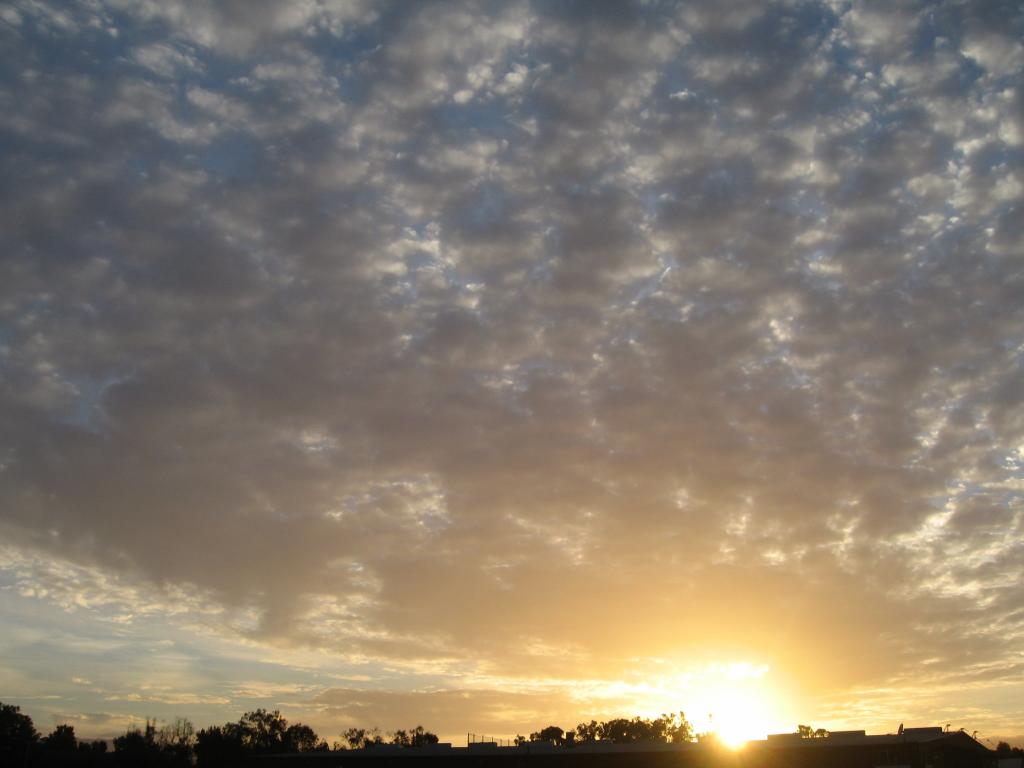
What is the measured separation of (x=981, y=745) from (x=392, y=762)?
200ft

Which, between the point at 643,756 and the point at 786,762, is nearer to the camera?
the point at 786,762

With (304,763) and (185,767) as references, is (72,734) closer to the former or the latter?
(185,767)

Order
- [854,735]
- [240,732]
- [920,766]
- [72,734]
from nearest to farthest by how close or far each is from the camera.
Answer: [920,766] → [854,735] → [240,732] → [72,734]

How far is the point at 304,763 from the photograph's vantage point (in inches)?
4257

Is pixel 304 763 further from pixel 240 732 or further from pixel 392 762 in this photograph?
pixel 240 732

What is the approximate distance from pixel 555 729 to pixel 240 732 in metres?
65.2

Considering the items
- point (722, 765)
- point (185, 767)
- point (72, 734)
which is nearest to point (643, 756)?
point (722, 765)

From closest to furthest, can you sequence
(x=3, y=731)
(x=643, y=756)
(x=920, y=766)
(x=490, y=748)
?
(x=920, y=766), (x=643, y=756), (x=490, y=748), (x=3, y=731)

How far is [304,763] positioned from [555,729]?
8847cm

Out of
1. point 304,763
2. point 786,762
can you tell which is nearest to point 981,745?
point 786,762

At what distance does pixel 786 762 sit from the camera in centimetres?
7881

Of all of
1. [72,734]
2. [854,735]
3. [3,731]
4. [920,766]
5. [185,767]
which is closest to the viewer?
[920,766]

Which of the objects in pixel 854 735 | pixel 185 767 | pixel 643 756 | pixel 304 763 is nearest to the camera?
pixel 854 735

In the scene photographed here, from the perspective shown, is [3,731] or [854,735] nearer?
[854,735]
